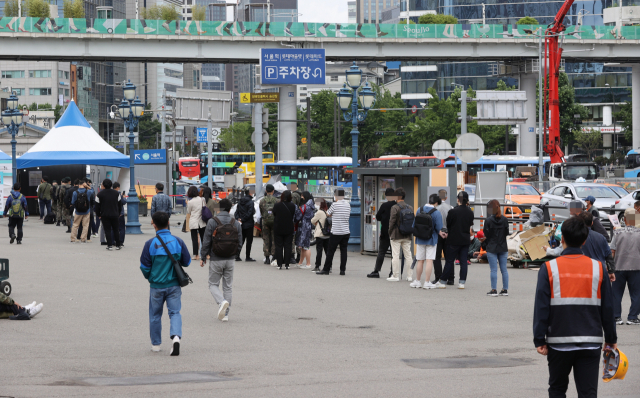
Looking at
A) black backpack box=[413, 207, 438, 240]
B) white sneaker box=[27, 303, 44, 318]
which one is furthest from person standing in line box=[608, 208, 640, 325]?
white sneaker box=[27, 303, 44, 318]

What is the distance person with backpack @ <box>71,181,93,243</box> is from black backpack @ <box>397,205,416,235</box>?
38.3 ft

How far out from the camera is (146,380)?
26.0ft

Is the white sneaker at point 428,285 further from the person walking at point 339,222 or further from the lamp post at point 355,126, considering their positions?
the lamp post at point 355,126

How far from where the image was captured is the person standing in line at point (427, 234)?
15023mm

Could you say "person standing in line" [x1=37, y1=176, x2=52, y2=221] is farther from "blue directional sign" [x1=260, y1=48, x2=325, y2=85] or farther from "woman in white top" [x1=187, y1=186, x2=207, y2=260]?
"woman in white top" [x1=187, y1=186, x2=207, y2=260]

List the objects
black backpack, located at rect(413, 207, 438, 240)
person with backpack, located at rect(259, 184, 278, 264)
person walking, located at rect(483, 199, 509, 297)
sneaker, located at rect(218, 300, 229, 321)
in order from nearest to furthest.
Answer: sneaker, located at rect(218, 300, 229, 321) → person walking, located at rect(483, 199, 509, 297) → black backpack, located at rect(413, 207, 438, 240) → person with backpack, located at rect(259, 184, 278, 264)

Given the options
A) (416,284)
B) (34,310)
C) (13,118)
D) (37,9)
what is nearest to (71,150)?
(13,118)

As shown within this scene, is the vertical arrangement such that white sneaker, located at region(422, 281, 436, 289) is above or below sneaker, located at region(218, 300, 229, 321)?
below

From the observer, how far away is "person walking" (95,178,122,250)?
21.6 m

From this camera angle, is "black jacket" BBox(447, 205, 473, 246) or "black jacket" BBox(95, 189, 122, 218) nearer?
"black jacket" BBox(447, 205, 473, 246)

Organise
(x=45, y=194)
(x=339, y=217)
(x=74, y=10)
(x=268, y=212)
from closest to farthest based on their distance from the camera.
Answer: (x=339, y=217) < (x=268, y=212) < (x=45, y=194) < (x=74, y=10)

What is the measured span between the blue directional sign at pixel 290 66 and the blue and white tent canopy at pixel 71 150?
6743mm

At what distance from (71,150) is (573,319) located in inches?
1203

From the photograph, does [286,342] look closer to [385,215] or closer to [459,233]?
[459,233]
